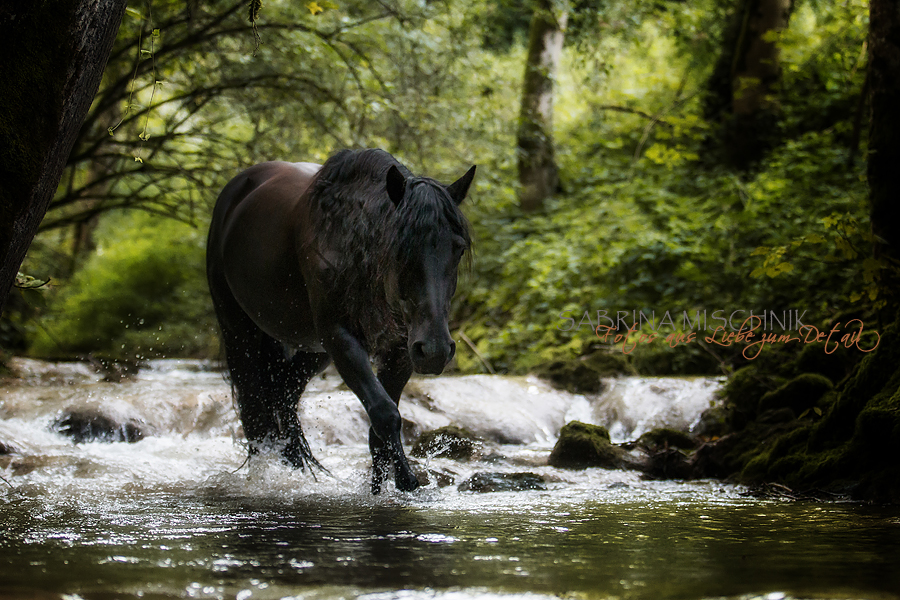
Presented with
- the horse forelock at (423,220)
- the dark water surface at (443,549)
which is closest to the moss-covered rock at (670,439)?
the dark water surface at (443,549)

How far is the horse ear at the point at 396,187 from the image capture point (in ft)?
10.9

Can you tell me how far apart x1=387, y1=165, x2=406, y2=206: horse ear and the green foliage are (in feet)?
36.0

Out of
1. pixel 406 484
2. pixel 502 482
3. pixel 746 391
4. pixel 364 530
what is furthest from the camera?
pixel 746 391

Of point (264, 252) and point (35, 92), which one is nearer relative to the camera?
point (35, 92)

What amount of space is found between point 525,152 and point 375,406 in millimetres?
7292

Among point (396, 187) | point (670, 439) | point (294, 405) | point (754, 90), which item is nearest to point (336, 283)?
point (396, 187)

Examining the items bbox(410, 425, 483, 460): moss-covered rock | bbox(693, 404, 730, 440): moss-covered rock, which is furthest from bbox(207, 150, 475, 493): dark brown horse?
bbox(693, 404, 730, 440): moss-covered rock

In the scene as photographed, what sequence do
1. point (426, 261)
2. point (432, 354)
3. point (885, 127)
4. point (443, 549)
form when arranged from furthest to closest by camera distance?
1. point (885, 127)
2. point (426, 261)
3. point (432, 354)
4. point (443, 549)

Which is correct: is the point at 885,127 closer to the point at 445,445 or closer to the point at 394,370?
the point at 394,370

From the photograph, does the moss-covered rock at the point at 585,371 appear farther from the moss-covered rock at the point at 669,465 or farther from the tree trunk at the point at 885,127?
the tree trunk at the point at 885,127

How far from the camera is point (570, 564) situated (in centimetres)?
202

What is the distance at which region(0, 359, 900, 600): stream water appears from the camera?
5.82 feet

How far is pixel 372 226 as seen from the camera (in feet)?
11.4

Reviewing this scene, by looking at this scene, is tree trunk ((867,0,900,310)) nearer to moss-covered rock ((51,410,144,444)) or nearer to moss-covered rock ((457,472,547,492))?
moss-covered rock ((457,472,547,492))
